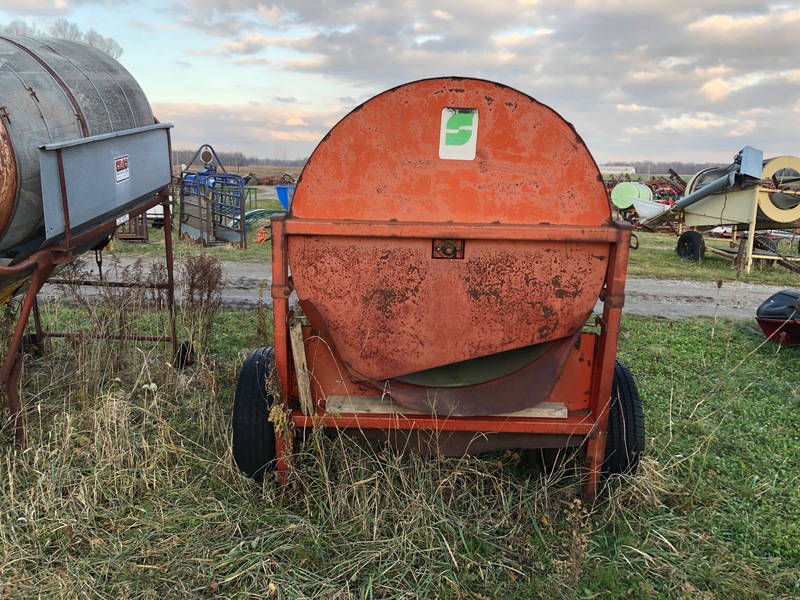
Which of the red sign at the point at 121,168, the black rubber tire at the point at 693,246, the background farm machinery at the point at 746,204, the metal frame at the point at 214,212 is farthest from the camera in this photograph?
the metal frame at the point at 214,212

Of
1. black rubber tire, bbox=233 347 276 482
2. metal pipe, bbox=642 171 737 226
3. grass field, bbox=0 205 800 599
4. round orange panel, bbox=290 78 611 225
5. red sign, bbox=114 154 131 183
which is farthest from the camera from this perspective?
metal pipe, bbox=642 171 737 226

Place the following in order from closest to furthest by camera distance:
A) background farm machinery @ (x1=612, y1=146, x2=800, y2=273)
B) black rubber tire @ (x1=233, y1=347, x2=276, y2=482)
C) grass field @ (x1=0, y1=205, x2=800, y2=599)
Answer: grass field @ (x1=0, y1=205, x2=800, y2=599)
black rubber tire @ (x1=233, y1=347, x2=276, y2=482)
background farm machinery @ (x1=612, y1=146, x2=800, y2=273)

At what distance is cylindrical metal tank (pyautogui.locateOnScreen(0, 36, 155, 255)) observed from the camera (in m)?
3.47

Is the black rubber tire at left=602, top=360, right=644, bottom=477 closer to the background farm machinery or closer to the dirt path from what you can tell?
the dirt path

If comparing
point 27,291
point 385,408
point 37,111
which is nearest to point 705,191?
point 385,408

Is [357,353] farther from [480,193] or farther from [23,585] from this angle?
[23,585]

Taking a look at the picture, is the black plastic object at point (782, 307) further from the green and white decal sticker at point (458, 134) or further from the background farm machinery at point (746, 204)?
the green and white decal sticker at point (458, 134)

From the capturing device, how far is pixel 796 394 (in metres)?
5.33

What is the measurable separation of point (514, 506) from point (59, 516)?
2.40 m

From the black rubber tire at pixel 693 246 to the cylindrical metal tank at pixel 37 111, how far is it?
12.4 meters

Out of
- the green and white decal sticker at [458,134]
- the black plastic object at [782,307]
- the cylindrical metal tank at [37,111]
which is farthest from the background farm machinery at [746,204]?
the cylindrical metal tank at [37,111]

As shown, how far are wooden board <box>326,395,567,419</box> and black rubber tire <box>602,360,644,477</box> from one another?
456 millimetres

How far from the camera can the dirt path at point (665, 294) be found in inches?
346

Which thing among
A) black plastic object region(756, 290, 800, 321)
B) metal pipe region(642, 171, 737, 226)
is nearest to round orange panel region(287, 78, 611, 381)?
black plastic object region(756, 290, 800, 321)
